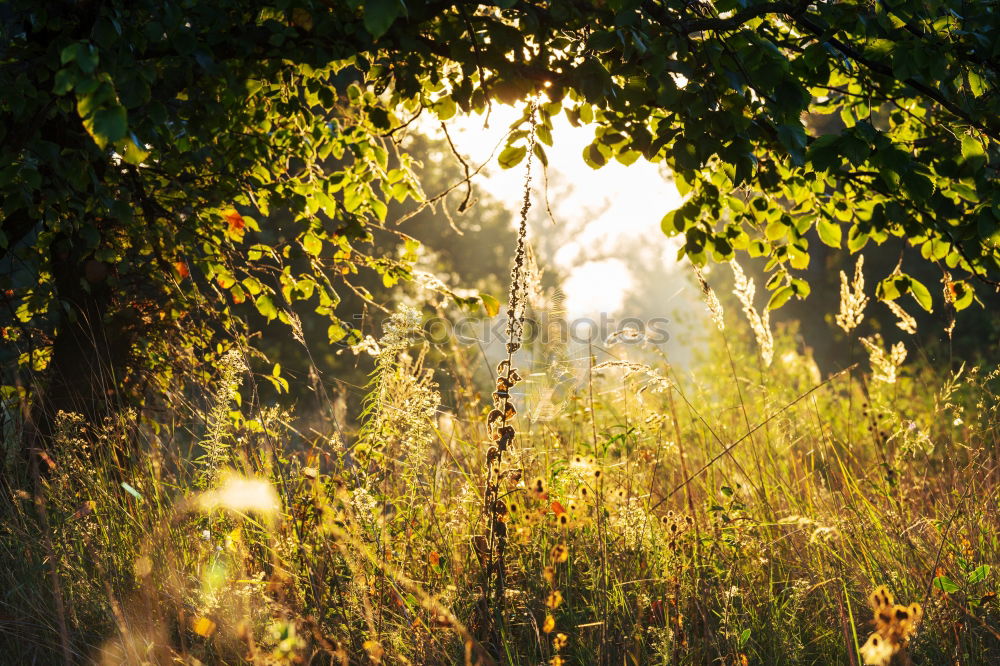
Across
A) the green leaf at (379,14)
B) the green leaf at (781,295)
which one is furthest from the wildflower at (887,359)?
the green leaf at (379,14)

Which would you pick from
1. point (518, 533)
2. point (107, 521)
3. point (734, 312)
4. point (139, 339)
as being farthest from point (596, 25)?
point (734, 312)

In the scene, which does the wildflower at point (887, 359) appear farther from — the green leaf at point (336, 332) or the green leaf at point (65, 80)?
the green leaf at point (65, 80)

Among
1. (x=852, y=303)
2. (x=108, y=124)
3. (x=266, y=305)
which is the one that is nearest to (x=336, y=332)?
(x=266, y=305)

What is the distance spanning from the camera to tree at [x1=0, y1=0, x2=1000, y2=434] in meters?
2.61

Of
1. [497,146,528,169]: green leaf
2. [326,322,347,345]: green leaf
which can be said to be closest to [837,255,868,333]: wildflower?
[497,146,528,169]: green leaf

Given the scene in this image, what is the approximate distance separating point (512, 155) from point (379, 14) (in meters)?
1.21

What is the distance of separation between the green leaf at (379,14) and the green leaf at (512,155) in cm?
118

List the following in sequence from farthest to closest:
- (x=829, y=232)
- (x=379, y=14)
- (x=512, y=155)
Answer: (x=829, y=232)
(x=512, y=155)
(x=379, y=14)

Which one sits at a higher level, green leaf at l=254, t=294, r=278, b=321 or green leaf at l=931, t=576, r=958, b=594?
green leaf at l=254, t=294, r=278, b=321

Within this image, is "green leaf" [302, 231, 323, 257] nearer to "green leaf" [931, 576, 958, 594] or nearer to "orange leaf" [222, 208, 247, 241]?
"orange leaf" [222, 208, 247, 241]

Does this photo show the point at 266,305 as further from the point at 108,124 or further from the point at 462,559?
the point at 108,124

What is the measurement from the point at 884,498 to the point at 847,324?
956 mm

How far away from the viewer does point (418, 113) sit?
390 centimetres

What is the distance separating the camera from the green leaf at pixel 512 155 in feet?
10.3
